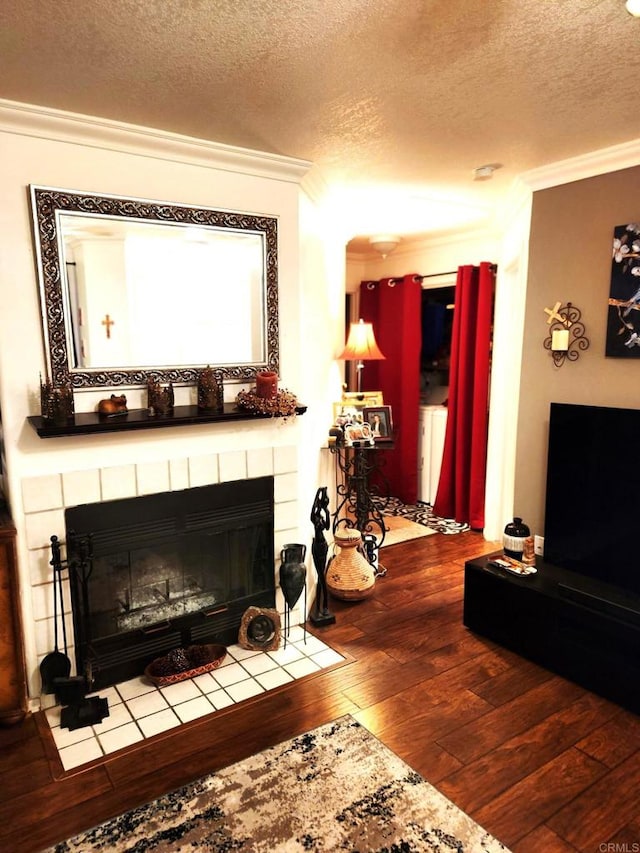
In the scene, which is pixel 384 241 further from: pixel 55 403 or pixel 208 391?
pixel 55 403

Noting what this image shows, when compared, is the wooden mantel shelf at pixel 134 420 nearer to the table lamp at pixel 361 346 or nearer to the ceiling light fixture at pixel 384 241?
the table lamp at pixel 361 346

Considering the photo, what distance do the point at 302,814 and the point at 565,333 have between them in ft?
8.29

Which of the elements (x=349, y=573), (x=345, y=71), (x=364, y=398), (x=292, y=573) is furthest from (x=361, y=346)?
(x=345, y=71)

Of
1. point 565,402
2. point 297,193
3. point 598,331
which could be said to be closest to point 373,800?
point 565,402

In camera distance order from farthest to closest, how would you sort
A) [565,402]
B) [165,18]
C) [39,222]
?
[565,402] → [39,222] → [165,18]

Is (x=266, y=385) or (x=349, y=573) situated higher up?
(x=266, y=385)

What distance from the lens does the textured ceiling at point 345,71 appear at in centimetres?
153

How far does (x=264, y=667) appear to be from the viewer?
106 inches

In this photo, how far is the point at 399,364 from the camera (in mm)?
5328

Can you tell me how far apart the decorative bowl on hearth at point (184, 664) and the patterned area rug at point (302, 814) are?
627 millimetres

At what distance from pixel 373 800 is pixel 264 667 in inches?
36.7

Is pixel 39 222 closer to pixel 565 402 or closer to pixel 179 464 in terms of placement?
pixel 179 464

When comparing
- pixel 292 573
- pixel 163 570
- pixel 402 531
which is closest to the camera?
pixel 163 570

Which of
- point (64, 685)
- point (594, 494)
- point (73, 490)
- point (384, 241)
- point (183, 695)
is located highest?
point (384, 241)
